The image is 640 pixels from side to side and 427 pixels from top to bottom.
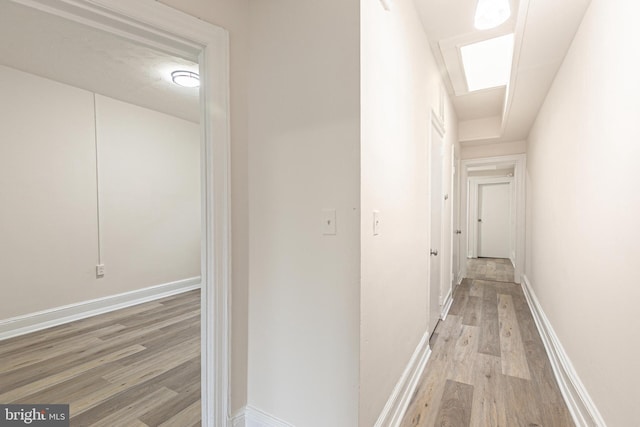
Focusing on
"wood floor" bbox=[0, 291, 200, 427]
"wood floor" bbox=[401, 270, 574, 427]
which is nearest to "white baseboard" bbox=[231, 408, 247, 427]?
"wood floor" bbox=[0, 291, 200, 427]

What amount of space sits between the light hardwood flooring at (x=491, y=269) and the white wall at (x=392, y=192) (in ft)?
11.9

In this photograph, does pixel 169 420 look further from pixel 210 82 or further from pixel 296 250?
pixel 210 82

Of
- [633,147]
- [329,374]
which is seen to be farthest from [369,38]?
[329,374]

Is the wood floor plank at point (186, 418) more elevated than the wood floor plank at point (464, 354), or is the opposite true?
the wood floor plank at point (464, 354)

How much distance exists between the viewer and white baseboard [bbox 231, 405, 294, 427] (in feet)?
4.84

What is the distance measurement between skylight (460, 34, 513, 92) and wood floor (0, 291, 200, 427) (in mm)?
3530

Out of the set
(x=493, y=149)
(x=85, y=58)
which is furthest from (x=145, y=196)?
(x=493, y=149)

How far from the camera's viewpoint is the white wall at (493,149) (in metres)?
4.58

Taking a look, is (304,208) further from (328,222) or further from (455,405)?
(455,405)

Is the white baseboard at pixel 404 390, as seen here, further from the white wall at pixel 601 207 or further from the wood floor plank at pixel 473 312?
the wood floor plank at pixel 473 312

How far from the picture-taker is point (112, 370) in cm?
222

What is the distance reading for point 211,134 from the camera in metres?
1.44
